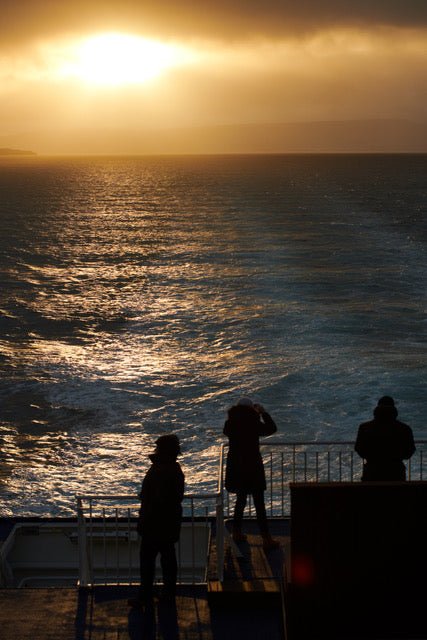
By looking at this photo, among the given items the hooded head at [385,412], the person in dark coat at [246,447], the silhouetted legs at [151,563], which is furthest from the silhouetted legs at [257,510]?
the hooded head at [385,412]

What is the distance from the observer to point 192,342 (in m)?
32.0

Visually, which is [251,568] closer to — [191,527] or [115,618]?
[115,618]

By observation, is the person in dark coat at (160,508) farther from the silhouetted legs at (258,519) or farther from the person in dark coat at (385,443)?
the person in dark coat at (385,443)

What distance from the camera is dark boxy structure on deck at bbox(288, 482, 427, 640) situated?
6.36 m

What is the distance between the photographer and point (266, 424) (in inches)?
362

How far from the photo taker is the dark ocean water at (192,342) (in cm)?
2141

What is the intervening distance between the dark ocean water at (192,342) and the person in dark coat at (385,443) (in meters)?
10.2

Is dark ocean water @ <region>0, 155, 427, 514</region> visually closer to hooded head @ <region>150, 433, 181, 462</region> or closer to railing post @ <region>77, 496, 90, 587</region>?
railing post @ <region>77, 496, 90, 587</region>

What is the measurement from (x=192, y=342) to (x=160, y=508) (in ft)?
79.2

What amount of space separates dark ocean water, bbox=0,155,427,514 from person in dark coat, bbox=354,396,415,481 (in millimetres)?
10185

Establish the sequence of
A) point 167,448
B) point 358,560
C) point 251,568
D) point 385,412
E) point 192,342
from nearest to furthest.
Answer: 1. point 358,560
2. point 167,448
3. point 385,412
4. point 251,568
5. point 192,342

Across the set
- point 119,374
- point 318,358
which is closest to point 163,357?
point 119,374

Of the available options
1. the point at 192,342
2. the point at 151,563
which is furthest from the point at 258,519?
the point at 192,342

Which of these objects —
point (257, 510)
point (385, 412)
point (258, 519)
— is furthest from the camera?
point (258, 519)
